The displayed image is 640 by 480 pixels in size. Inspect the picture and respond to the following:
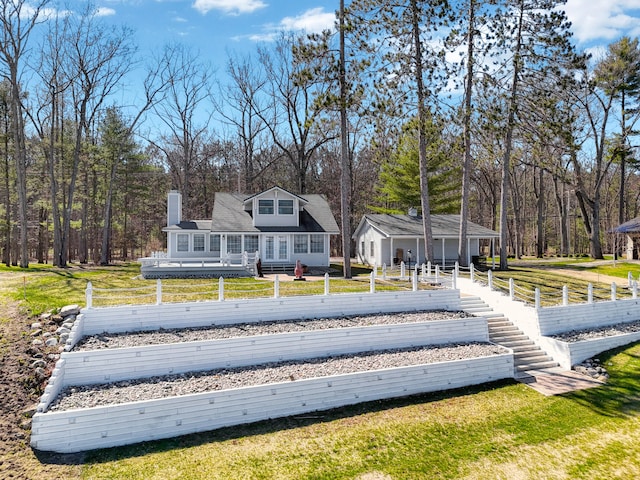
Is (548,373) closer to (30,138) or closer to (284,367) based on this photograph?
(284,367)

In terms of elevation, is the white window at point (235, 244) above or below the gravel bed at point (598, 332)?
above

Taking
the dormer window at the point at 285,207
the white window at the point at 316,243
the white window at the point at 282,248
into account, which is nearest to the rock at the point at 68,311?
the white window at the point at 282,248

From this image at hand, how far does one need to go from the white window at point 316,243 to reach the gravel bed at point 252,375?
43.5 feet

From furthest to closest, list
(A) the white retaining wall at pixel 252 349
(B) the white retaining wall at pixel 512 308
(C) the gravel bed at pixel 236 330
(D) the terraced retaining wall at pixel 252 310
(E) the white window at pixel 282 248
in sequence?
(E) the white window at pixel 282 248 → (B) the white retaining wall at pixel 512 308 → (D) the terraced retaining wall at pixel 252 310 → (C) the gravel bed at pixel 236 330 → (A) the white retaining wall at pixel 252 349

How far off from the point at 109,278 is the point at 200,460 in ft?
44.4

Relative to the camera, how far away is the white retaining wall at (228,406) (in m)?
6.97

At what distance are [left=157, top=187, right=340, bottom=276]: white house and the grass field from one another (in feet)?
48.2

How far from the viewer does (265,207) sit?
930 inches

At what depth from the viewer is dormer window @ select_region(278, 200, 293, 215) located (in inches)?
934

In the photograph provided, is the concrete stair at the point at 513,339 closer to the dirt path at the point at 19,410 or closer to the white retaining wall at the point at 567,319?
the white retaining wall at the point at 567,319

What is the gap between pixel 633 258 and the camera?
29375 mm

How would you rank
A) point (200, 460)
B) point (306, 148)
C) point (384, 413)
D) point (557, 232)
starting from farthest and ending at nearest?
point (557, 232) → point (306, 148) → point (384, 413) → point (200, 460)

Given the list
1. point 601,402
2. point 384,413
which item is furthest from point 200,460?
point 601,402

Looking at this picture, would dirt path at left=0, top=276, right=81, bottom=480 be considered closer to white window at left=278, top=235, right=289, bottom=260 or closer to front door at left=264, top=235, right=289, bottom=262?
front door at left=264, top=235, right=289, bottom=262
